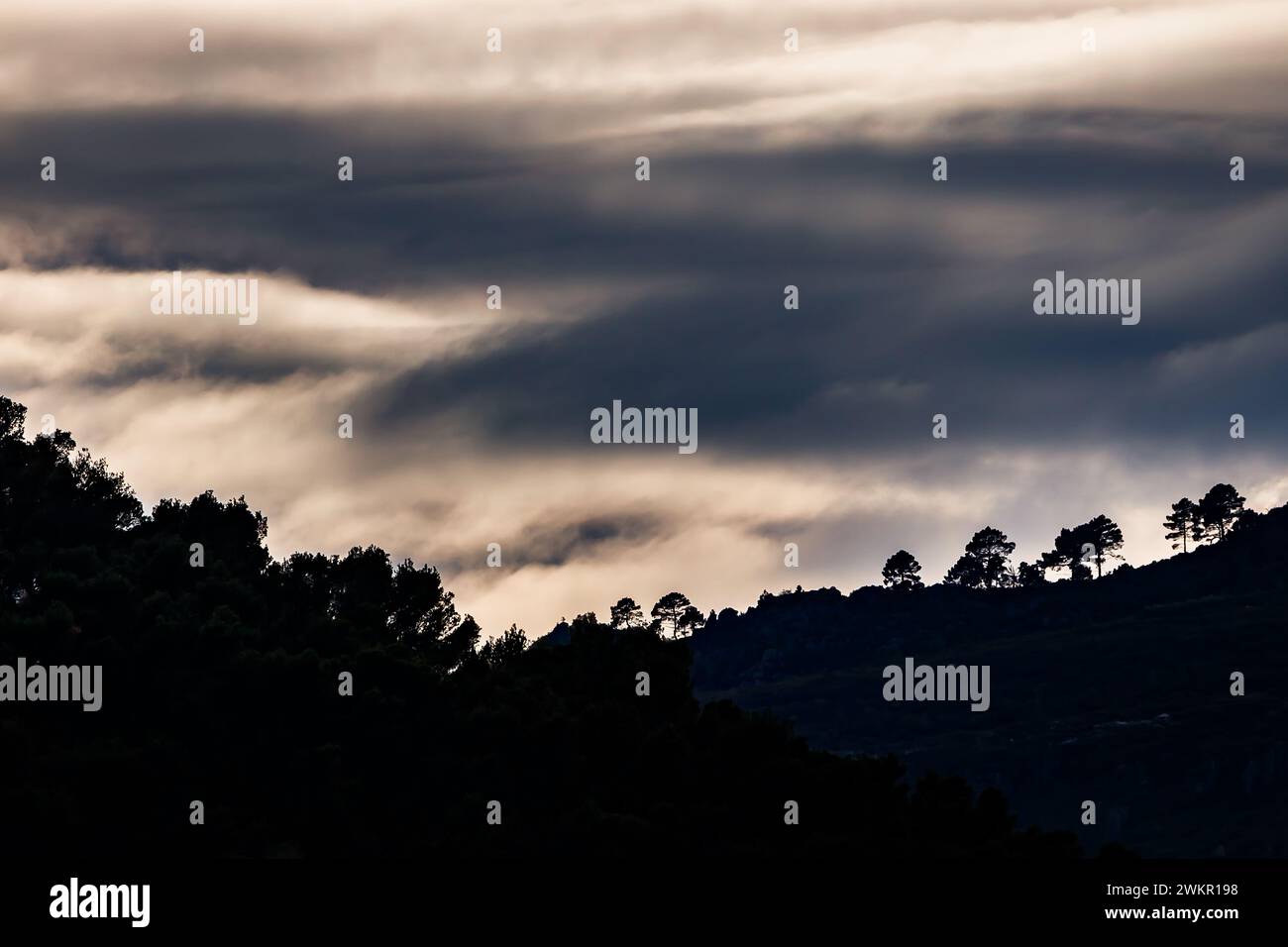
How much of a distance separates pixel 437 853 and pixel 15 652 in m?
27.4

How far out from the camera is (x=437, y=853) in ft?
317

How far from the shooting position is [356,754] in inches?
4380

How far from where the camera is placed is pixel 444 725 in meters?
116

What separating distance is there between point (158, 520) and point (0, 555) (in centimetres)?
2113

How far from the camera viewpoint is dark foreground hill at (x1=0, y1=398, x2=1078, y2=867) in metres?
98.0

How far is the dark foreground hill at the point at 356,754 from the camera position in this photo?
9800cm
